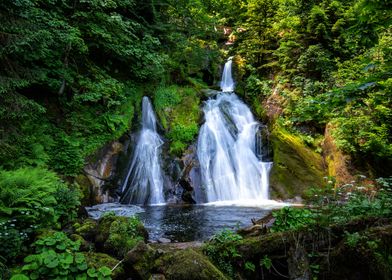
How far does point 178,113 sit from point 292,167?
18.8 ft

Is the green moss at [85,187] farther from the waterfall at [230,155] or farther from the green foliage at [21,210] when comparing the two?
the waterfall at [230,155]

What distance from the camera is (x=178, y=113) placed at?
1425 cm

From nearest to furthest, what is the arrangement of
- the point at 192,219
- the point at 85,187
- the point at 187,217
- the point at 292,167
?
the point at 192,219
the point at 187,217
the point at 85,187
the point at 292,167

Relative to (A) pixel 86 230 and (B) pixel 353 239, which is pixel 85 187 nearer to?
(A) pixel 86 230

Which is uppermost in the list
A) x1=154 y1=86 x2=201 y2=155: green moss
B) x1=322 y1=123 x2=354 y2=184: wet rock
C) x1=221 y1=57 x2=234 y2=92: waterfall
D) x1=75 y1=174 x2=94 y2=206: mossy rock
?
x1=221 y1=57 x2=234 y2=92: waterfall

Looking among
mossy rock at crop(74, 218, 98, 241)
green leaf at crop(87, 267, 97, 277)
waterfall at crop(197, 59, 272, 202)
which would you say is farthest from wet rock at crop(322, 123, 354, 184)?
green leaf at crop(87, 267, 97, 277)

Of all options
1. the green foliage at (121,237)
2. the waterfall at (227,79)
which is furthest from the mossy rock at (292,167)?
the green foliage at (121,237)

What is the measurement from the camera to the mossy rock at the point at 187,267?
3280mm

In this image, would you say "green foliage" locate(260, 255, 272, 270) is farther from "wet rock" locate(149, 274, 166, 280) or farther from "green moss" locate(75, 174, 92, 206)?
"green moss" locate(75, 174, 92, 206)

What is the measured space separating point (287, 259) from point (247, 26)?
18065 mm

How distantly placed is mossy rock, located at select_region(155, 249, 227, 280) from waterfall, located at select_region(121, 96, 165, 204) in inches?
297

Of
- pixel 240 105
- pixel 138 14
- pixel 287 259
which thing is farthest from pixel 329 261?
pixel 138 14

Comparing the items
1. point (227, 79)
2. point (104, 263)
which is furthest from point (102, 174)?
point (227, 79)

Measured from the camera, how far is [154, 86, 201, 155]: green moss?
12961 mm
